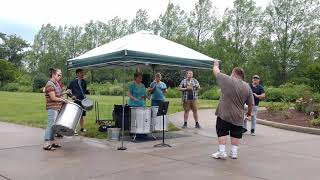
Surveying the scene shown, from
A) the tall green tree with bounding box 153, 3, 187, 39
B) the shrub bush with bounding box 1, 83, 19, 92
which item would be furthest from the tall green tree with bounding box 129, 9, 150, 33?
the shrub bush with bounding box 1, 83, 19, 92

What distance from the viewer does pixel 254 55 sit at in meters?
43.9

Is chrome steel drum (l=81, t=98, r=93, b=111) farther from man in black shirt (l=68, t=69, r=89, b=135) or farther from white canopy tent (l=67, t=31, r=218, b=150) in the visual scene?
white canopy tent (l=67, t=31, r=218, b=150)

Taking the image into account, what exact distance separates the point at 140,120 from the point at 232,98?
300cm

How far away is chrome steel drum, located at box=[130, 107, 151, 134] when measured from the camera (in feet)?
35.2

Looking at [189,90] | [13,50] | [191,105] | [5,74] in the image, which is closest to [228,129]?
[189,90]

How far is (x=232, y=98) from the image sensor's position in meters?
8.48

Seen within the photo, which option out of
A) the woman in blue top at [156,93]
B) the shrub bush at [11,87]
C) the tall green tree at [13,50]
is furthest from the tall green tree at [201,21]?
the tall green tree at [13,50]

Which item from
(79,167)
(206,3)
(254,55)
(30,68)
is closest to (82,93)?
(79,167)

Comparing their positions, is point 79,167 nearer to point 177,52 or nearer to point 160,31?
point 177,52

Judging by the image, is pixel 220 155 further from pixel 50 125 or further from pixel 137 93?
pixel 50 125

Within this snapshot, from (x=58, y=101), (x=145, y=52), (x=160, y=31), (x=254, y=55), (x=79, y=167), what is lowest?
(x=79, y=167)

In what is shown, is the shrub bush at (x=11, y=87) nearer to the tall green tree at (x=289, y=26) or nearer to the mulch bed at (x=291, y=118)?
the tall green tree at (x=289, y=26)

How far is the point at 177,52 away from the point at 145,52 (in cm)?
126

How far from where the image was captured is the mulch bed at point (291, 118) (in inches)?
579
